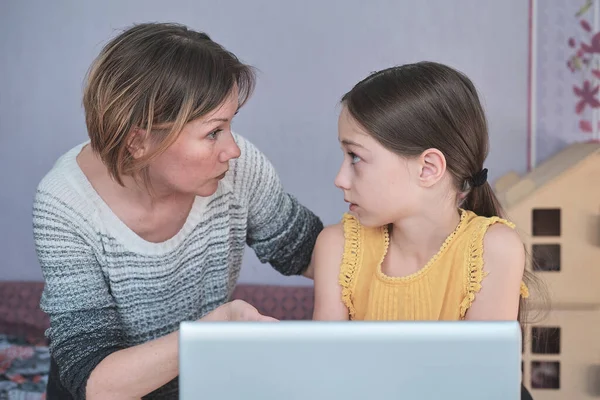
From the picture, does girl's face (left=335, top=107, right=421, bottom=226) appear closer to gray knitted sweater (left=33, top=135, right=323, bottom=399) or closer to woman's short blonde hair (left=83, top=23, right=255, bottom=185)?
woman's short blonde hair (left=83, top=23, right=255, bottom=185)

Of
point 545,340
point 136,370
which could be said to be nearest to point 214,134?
point 136,370

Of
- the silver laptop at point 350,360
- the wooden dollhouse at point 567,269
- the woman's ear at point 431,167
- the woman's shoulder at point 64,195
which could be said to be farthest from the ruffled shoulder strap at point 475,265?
the wooden dollhouse at point 567,269

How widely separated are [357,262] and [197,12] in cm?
168

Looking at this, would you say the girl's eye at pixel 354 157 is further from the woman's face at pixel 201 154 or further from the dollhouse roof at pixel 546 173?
the dollhouse roof at pixel 546 173

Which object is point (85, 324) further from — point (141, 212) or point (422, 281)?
point (422, 281)

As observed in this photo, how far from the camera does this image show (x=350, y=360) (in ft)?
2.95

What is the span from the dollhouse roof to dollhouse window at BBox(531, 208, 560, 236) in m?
0.09

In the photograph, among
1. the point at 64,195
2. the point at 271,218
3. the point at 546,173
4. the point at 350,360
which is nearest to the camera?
the point at 350,360

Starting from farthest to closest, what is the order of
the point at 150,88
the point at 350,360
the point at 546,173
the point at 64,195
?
the point at 546,173 < the point at 64,195 < the point at 150,88 < the point at 350,360

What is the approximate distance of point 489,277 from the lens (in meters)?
1.53

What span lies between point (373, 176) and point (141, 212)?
0.51m

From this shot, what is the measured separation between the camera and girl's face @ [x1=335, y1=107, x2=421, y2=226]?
154cm

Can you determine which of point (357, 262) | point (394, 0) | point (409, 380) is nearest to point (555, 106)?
point (394, 0)

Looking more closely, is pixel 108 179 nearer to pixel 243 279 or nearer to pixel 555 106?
pixel 243 279
